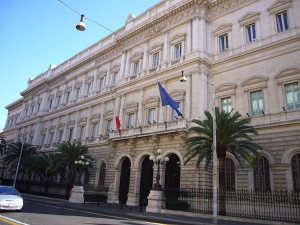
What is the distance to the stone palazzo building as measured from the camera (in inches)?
685

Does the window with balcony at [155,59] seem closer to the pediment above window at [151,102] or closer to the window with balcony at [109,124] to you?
the pediment above window at [151,102]

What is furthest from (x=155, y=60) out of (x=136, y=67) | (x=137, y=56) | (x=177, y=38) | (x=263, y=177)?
(x=263, y=177)

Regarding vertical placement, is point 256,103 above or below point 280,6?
below

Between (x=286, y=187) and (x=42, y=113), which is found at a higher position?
(x=42, y=113)

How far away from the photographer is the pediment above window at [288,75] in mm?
17222

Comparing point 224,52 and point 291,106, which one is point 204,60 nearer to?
point 224,52

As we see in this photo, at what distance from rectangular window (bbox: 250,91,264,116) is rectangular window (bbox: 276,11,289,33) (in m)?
5.22

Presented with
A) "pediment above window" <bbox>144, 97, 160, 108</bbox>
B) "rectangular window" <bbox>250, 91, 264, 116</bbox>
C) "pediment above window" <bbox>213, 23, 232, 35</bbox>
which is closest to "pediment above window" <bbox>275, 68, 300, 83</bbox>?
"rectangular window" <bbox>250, 91, 264, 116</bbox>

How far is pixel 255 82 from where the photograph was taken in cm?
1916

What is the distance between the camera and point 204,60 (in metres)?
21.5

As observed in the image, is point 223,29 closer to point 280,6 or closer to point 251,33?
point 251,33

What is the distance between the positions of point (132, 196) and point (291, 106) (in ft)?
47.9

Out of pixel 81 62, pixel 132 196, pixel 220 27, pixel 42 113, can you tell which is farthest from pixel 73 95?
pixel 220 27

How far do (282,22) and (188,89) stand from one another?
881 centimetres
